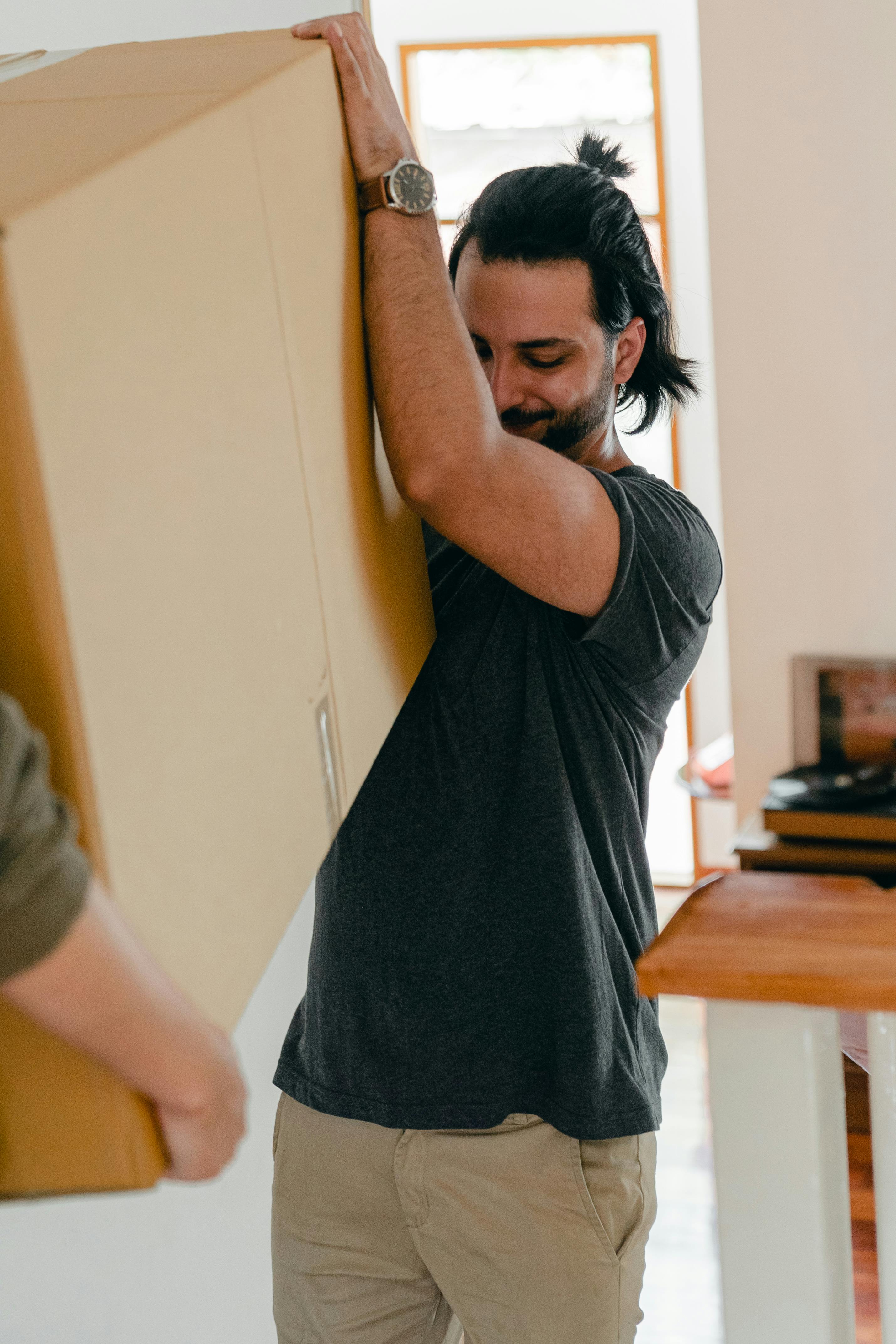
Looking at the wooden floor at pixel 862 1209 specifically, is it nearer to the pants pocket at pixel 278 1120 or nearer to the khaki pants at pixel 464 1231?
the khaki pants at pixel 464 1231

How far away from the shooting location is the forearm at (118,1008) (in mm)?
396

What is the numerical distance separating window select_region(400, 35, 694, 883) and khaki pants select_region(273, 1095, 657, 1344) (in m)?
2.91

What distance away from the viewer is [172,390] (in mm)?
482

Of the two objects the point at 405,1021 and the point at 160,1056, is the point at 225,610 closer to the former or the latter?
the point at 160,1056

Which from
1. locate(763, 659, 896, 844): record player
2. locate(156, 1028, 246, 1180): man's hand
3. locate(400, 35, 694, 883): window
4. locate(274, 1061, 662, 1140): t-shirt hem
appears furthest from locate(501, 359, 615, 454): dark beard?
locate(400, 35, 694, 883): window

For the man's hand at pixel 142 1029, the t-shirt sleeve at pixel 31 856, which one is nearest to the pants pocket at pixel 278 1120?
the man's hand at pixel 142 1029

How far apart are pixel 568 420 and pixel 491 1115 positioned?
680 mm

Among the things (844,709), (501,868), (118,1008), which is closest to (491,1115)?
(501,868)

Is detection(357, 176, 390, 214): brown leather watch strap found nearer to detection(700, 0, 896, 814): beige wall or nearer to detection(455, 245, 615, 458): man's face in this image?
detection(455, 245, 615, 458): man's face

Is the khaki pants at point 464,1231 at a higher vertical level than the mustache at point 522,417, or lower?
lower

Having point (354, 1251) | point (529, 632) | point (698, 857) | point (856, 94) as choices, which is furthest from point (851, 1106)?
point (856, 94)

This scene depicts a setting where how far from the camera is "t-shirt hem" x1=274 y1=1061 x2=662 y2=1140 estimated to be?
1.12 m

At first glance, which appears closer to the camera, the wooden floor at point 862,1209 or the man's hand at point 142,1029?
the man's hand at point 142,1029

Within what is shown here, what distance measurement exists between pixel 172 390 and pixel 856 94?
122 inches
